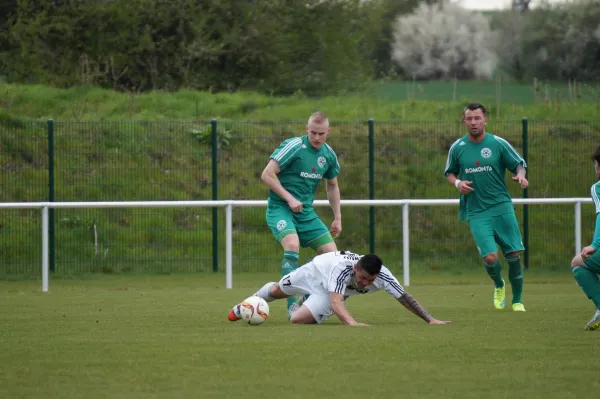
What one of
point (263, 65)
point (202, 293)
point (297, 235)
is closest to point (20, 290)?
point (202, 293)

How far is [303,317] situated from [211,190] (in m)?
10.1

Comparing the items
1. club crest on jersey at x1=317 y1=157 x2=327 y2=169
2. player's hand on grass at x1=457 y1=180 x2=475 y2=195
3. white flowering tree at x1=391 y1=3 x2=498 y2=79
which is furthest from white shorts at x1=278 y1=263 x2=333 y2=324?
white flowering tree at x1=391 y1=3 x2=498 y2=79

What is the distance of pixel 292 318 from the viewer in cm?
993

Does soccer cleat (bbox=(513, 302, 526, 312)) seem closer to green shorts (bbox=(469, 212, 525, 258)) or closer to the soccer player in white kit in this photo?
green shorts (bbox=(469, 212, 525, 258))

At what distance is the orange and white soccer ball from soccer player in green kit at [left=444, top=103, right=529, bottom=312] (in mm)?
2712

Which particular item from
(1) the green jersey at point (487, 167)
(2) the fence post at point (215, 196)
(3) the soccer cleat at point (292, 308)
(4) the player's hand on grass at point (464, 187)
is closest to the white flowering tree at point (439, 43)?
(2) the fence post at point (215, 196)

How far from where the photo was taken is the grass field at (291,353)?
19.9 feet

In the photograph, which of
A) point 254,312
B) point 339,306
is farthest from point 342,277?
point 254,312

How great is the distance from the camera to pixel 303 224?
35.8 feet

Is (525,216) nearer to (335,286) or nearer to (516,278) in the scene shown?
(516,278)

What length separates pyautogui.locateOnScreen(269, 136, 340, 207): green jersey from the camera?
35.2 ft

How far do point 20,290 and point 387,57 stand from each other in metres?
30.9

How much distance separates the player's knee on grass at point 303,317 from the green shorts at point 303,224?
1095 mm

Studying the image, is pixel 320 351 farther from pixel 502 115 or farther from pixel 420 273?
pixel 502 115
